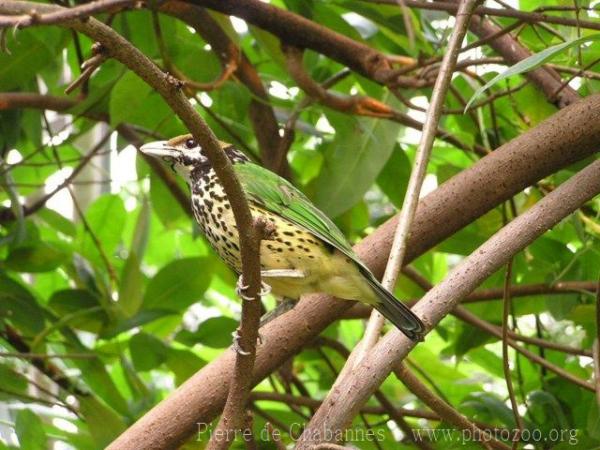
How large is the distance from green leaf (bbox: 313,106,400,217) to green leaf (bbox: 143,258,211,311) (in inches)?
18.6

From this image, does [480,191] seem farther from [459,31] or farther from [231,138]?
[231,138]

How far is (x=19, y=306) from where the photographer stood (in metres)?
3.14

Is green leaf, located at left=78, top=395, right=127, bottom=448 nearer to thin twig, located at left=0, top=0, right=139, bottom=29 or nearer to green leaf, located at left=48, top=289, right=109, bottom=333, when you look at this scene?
green leaf, located at left=48, top=289, right=109, bottom=333

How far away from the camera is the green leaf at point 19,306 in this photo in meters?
3.11

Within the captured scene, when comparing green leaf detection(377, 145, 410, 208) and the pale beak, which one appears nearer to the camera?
the pale beak

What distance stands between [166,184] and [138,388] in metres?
0.68

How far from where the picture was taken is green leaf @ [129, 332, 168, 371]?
319cm

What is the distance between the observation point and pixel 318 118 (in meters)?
3.57

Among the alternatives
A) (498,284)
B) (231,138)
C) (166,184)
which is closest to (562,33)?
(498,284)

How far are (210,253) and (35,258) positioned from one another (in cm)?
61

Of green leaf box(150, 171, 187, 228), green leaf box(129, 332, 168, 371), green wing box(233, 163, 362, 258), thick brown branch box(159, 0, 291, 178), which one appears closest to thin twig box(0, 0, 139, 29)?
green wing box(233, 163, 362, 258)

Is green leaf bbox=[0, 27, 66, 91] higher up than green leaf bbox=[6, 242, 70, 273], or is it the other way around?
green leaf bbox=[0, 27, 66, 91]

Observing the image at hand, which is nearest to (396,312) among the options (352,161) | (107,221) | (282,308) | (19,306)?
(282,308)

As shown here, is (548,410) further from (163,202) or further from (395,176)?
(163,202)
